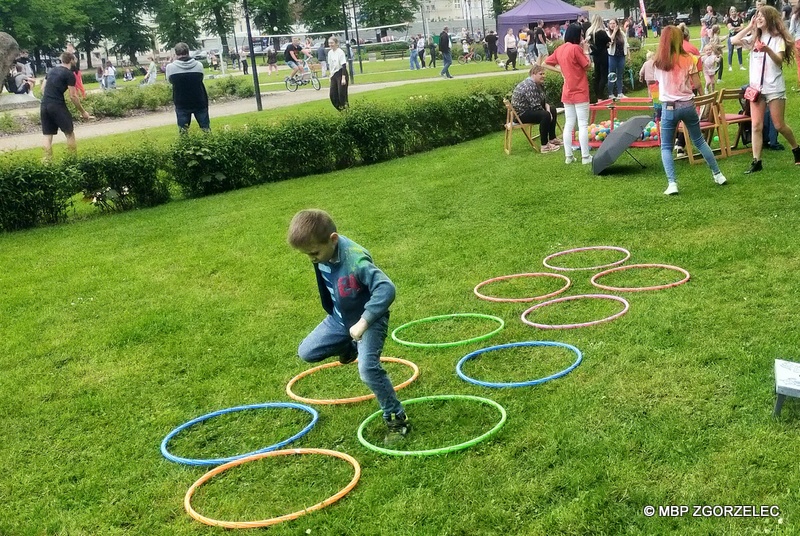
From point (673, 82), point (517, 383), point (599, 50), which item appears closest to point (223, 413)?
point (517, 383)

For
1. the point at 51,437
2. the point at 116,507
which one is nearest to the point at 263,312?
the point at 51,437

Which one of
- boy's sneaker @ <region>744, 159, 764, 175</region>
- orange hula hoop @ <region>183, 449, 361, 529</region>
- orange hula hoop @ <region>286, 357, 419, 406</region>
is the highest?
boy's sneaker @ <region>744, 159, 764, 175</region>

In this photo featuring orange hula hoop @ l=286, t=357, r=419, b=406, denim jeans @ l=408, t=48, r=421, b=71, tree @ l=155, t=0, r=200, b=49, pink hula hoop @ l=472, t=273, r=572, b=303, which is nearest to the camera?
orange hula hoop @ l=286, t=357, r=419, b=406

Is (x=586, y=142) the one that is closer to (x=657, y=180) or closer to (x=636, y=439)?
(x=657, y=180)

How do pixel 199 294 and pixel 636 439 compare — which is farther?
pixel 199 294

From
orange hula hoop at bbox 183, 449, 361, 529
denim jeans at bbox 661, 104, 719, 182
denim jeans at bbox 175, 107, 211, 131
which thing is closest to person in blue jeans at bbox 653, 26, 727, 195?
denim jeans at bbox 661, 104, 719, 182

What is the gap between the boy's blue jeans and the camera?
14.1ft

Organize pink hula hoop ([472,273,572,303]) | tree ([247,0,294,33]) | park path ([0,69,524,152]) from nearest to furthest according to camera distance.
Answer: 1. pink hula hoop ([472,273,572,303])
2. park path ([0,69,524,152])
3. tree ([247,0,294,33])

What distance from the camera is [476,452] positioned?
425cm

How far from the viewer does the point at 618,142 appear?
10.7 meters

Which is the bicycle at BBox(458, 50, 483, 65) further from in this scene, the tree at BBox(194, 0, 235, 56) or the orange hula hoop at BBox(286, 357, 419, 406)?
the orange hula hoop at BBox(286, 357, 419, 406)

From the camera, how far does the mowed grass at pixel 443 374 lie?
3803 mm

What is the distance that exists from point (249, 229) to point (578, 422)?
684cm

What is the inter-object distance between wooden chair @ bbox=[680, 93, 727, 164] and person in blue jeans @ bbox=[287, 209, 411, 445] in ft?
24.9
